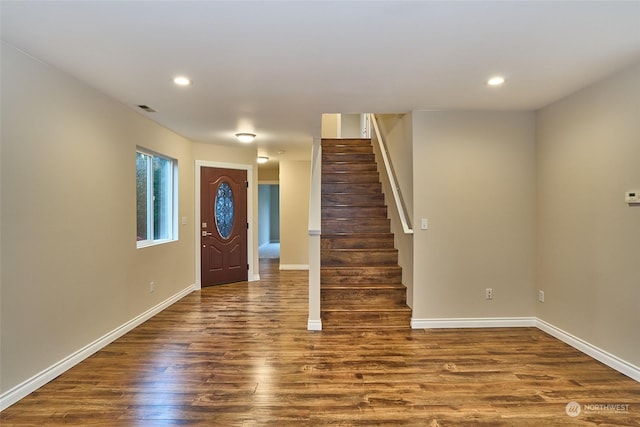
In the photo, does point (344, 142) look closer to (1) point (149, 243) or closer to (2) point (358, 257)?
(2) point (358, 257)

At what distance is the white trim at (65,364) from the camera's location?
7.45 ft

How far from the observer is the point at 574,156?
10.6 feet

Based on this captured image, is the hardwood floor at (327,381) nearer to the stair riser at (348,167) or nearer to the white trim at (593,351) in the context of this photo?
the white trim at (593,351)

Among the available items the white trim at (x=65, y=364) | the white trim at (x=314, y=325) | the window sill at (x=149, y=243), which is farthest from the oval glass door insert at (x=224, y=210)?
the white trim at (x=314, y=325)

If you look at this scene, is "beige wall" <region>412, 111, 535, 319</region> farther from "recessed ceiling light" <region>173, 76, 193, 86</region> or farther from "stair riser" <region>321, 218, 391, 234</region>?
"recessed ceiling light" <region>173, 76, 193, 86</region>

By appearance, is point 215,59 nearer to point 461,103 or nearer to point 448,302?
point 461,103

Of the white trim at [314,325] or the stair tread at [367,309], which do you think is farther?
the stair tread at [367,309]

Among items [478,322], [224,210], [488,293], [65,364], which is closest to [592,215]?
[488,293]

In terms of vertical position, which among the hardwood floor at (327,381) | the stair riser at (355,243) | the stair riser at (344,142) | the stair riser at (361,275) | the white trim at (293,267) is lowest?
the hardwood floor at (327,381)

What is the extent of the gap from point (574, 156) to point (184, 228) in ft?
16.0

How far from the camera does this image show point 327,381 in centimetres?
259

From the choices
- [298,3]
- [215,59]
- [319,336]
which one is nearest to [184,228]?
[319,336]

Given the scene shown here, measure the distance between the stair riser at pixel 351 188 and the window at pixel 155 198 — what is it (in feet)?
7.51

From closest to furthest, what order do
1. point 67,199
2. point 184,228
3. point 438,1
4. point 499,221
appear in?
point 438,1 < point 67,199 < point 499,221 < point 184,228
